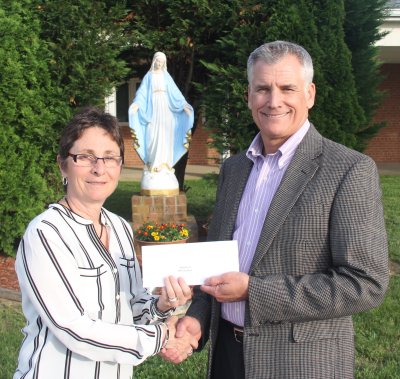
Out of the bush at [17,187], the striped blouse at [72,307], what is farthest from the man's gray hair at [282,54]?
the bush at [17,187]

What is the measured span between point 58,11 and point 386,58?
11649 mm

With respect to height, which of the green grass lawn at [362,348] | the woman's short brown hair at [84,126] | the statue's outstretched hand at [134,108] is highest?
the statue's outstretched hand at [134,108]

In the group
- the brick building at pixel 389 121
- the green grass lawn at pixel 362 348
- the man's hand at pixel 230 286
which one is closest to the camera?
the man's hand at pixel 230 286

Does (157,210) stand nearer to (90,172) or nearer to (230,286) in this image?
(90,172)

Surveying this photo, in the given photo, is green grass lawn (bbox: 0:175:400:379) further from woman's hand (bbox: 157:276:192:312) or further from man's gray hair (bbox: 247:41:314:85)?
man's gray hair (bbox: 247:41:314:85)

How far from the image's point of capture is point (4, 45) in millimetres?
6246

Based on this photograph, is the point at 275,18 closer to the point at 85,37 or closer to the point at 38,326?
the point at 85,37

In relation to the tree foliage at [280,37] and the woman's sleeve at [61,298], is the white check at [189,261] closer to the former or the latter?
the woman's sleeve at [61,298]

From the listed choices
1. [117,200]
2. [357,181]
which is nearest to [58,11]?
[117,200]

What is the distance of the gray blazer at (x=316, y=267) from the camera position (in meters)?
1.79

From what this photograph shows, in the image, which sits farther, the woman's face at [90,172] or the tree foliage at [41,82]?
the tree foliage at [41,82]

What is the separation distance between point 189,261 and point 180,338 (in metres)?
0.37

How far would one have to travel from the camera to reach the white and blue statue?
7562 mm

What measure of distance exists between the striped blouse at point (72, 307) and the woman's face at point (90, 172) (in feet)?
0.30
